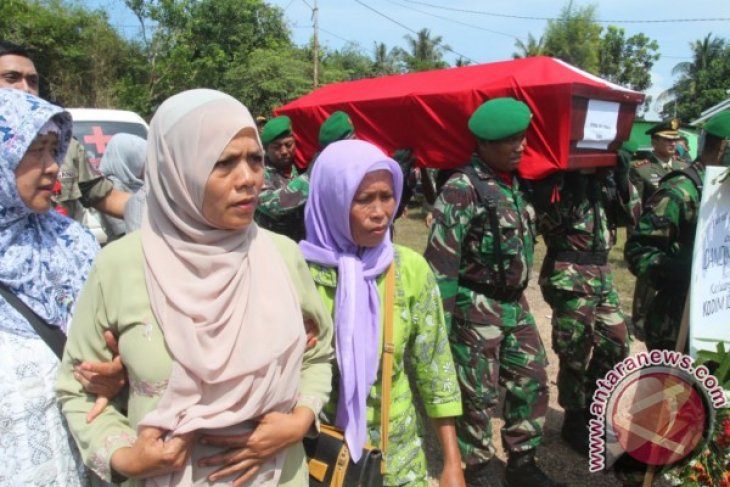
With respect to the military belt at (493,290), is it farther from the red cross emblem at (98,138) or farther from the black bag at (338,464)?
the red cross emblem at (98,138)

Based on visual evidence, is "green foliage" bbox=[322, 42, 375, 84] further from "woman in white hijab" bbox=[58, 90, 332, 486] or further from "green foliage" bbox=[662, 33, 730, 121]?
"woman in white hijab" bbox=[58, 90, 332, 486]

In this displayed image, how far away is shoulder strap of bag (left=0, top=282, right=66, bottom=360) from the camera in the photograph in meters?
1.56

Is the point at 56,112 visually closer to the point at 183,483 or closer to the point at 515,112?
the point at 183,483

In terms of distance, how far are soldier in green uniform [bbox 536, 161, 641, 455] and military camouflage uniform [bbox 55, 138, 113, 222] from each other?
8.00 ft

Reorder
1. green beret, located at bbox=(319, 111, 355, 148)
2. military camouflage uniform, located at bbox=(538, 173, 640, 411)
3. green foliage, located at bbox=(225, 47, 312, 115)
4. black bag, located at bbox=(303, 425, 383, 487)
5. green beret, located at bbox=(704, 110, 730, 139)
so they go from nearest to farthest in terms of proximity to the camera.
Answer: black bag, located at bbox=(303, 425, 383, 487) → green beret, located at bbox=(704, 110, 730, 139) → military camouflage uniform, located at bbox=(538, 173, 640, 411) → green beret, located at bbox=(319, 111, 355, 148) → green foliage, located at bbox=(225, 47, 312, 115)

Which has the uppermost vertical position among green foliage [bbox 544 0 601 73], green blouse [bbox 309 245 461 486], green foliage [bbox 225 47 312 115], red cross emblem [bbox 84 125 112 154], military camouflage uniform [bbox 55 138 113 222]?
green foliage [bbox 544 0 601 73]

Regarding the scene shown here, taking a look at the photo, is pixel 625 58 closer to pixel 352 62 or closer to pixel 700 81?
pixel 700 81

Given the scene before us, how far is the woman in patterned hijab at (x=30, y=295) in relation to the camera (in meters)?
1.52

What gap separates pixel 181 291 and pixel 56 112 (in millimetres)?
685

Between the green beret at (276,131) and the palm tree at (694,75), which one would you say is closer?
the green beret at (276,131)

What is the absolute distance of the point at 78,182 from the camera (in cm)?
307

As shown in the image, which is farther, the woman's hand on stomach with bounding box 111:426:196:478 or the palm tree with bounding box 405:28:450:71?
the palm tree with bounding box 405:28:450:71

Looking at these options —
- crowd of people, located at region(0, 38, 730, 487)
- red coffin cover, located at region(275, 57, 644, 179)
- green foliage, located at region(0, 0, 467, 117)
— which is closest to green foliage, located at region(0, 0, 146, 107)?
green foliage, located at region(0, 0, 467, 117)

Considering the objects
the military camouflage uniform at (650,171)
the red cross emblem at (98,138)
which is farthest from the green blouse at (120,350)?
the military camouflage uniform at (650,171)
